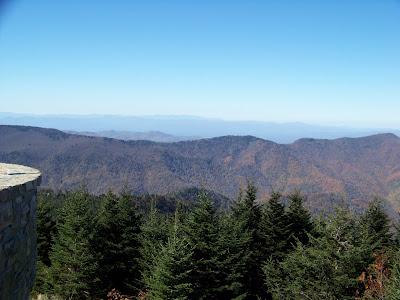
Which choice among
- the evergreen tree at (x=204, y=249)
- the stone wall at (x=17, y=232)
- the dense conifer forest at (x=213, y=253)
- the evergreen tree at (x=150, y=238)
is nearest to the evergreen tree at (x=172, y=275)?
the dense conifer forest at (x=213, y=253)

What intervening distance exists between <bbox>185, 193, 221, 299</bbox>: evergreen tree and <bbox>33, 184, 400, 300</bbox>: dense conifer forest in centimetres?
5

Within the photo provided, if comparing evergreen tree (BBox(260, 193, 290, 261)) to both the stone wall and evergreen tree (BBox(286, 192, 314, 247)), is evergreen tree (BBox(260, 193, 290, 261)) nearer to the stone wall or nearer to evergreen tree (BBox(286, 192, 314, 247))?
evergreen tree (BBox(286, 192, 314, 247))

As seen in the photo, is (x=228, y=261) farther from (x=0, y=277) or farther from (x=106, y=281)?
(x=0, y=277)

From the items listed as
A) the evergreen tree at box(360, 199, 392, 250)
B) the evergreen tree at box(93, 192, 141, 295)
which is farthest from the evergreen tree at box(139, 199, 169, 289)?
the evergreen tree at box(360, 199, 392, 250)

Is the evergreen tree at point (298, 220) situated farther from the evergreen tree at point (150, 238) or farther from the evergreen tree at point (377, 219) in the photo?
the evergreen tree at point (150, 238)

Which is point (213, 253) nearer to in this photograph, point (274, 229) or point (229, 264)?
point (229, 264)

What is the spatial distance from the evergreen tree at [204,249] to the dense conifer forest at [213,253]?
5cm

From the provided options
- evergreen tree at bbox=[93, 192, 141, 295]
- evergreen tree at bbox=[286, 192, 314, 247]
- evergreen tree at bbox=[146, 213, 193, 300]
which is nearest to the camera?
evergreen tree at bbox=[146, 213, 193, 300]

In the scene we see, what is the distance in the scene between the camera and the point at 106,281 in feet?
Answer: 75.9

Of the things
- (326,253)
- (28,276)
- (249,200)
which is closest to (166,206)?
(249,200)

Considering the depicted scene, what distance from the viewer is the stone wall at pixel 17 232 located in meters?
6.14

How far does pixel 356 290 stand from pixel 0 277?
572 inches

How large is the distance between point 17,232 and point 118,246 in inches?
700

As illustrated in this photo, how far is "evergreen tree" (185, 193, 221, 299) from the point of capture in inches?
736
